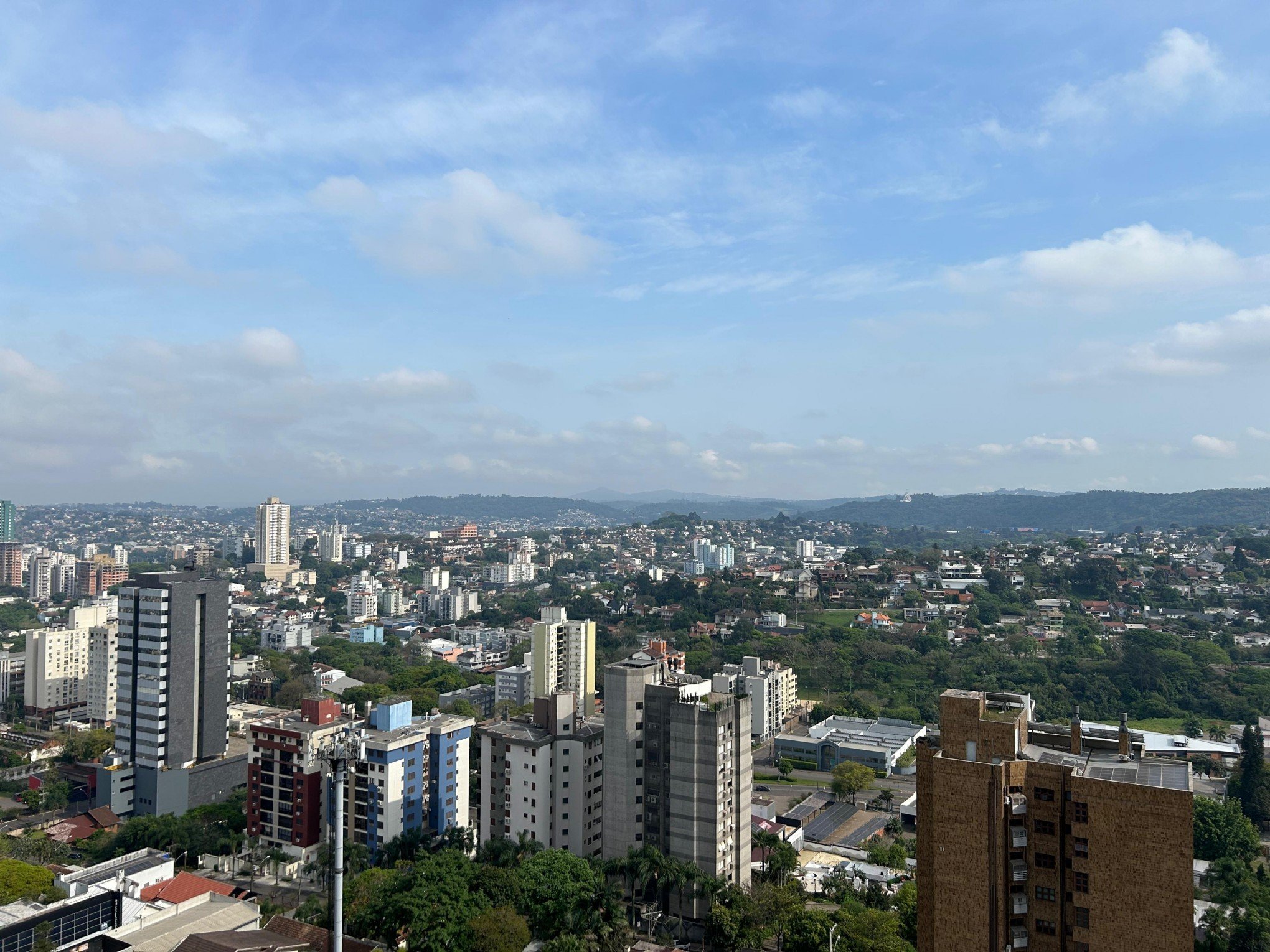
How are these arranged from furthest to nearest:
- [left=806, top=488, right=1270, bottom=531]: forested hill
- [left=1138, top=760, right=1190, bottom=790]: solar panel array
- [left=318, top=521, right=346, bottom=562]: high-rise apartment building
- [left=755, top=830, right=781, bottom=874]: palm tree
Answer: [left=806, top=488, right=1270, bottom=531]: forested hill < [left=318, top=521, right=346, bottom=562]: high-rise apartment building < [left=755, top=830, right=781, bottom=874]: palm tree < [left=1138, top=760, right=1190, bottom=790]: solar panel array

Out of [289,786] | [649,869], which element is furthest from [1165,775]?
[289,786]

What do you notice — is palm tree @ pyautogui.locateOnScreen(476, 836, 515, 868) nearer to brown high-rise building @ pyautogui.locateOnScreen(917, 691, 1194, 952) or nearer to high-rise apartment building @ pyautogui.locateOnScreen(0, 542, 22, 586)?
brown high-rise building @ pyautogui.locateOnScreen(917, 691, 1194, 952)

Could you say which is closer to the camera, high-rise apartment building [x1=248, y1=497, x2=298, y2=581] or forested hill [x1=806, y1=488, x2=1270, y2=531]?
high-rise apartment building [x1=248, y1=497, x2=298, y2=581]

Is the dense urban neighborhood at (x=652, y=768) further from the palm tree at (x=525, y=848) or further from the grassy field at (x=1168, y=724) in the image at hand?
the grassy field at (x=1168, y=724)

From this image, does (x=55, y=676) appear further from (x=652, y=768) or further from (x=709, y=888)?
(x=709, y=888)

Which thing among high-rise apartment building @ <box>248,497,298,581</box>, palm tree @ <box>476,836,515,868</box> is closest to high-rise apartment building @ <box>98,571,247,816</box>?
palm tree @ <box>476,836,515,868</box>

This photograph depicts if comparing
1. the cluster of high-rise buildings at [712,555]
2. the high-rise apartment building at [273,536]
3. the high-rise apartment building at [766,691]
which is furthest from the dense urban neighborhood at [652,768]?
the cluster of high-rise buildings at [712,555]
